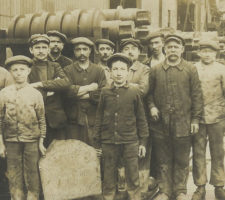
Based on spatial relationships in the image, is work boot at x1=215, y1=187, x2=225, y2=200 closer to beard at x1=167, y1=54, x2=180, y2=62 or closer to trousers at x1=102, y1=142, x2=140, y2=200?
trousers at x1=102, y1=142, x2=140, y2=200

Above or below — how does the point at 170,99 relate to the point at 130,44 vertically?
below

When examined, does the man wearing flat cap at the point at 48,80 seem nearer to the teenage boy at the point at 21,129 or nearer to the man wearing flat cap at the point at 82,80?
the man wearing flat cap at the point at 82,80

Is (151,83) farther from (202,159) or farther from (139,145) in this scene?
(202,159)

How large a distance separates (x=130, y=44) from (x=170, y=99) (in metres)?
1.03

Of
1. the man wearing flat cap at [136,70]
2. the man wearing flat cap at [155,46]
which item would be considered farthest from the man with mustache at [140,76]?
the man wearing flat cap at [155,46]

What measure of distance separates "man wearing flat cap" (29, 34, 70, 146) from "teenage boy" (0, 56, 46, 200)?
38cm

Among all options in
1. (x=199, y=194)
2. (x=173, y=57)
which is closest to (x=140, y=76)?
(x=173, y=57)

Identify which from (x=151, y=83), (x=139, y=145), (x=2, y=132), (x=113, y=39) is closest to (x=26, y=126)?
(x=2, y=132)

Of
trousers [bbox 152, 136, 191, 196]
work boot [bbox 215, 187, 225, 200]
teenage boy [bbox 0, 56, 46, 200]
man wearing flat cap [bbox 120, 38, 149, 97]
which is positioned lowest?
work boot [bbox 215, 187, 225, 200]

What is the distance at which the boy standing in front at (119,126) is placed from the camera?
4.72 meters

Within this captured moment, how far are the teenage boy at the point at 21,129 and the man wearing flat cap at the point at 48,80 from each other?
1.24ft

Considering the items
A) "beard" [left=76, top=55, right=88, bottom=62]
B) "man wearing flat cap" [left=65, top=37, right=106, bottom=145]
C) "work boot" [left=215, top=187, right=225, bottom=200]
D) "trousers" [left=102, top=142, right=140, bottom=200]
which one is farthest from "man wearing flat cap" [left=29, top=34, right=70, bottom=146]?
"work boot" [left=215, top=187, right=225, bottom=200]

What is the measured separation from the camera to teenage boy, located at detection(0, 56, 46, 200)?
4520 mm

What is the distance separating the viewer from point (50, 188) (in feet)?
15.5
